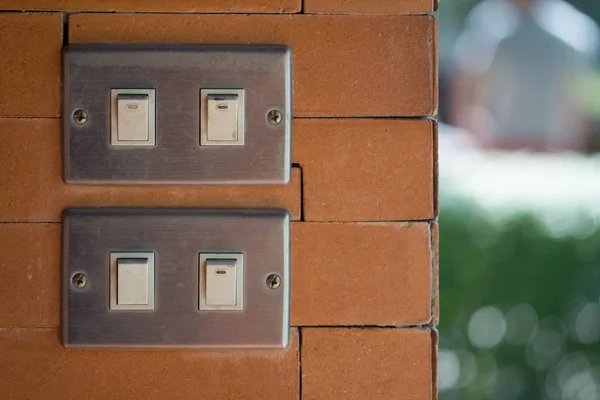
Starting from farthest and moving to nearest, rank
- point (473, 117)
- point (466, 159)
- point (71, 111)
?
1. point (473, 117)
2. point (466, 159)
3. point (71, 111)

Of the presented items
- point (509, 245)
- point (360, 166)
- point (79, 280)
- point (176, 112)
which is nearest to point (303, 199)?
point (360, 166)

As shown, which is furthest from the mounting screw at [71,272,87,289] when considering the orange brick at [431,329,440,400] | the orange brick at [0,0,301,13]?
the orange brick at [431,329,440,400]

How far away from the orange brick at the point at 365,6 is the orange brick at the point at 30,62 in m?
0.31

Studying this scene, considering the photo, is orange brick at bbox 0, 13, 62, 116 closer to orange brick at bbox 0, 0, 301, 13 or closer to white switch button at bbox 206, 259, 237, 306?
orange brick at bbox 0, 0, 301, 13

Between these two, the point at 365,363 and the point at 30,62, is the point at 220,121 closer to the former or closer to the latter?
the point at 30,62

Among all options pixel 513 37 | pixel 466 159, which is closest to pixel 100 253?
pixel 466 159

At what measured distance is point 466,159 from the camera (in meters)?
3.00

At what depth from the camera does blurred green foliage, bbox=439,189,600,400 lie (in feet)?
9.44

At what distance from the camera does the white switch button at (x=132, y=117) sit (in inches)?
30.4

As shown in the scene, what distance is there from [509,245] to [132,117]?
2.41 m

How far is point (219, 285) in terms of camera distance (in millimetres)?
781

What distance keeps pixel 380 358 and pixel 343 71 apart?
35 centimetres

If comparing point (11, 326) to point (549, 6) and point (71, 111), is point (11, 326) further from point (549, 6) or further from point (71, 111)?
point (549, 6)

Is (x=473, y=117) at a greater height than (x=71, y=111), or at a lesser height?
greater
